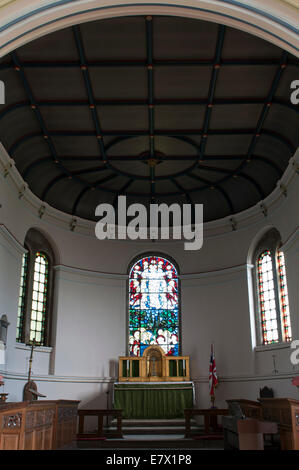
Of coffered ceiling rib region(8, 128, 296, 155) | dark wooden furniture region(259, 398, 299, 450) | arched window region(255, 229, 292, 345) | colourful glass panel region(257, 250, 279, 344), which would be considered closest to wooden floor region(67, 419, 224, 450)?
dark wooden furniture region(259, 398, 299, 450)

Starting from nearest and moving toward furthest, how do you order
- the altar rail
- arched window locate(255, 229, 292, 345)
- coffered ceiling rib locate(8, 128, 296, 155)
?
the altar rail < coffered ceiling rib locate(8, 128, 296, 155) < arched window locate(255, 229, 292, 345)

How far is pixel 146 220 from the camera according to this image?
1880cm

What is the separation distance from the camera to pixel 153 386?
51.8 feet

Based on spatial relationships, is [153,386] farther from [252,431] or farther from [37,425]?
[252,431]

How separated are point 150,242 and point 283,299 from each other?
5527 millimetres

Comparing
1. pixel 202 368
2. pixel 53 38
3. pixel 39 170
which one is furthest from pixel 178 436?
pixel 53 38

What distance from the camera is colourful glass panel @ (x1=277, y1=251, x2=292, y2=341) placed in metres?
14.9

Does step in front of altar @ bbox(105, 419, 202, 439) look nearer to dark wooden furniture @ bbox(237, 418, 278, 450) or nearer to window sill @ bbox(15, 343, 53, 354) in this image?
window sill @ bbox(15, 343, 53, 354)

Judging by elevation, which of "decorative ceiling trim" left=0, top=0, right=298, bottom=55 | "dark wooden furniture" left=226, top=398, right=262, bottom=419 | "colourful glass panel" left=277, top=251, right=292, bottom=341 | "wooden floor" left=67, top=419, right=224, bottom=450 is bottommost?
"wooden floor" left=67, top=419, right=224, bottom=450

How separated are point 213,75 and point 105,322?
9279 millimetres

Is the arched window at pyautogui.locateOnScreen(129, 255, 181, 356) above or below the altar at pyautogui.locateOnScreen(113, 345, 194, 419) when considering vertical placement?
above

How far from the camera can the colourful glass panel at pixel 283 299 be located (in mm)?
14898

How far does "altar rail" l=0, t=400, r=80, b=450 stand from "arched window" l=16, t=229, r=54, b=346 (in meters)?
3.41

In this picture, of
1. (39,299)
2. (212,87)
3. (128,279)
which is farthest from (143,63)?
(128,279)
